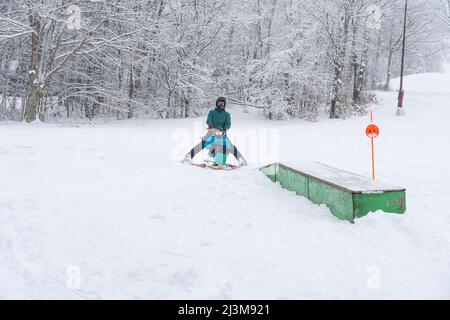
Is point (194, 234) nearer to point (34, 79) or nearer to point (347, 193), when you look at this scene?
point (347, 193)

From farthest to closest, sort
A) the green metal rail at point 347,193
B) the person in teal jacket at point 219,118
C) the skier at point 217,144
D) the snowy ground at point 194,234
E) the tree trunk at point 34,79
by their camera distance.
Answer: the tree trunk at point 34,79 → the person in teal jacket at point 219,118 → the skier at point 217,144 → the green metal rail at point 347,193 → the snowy ground at point 194,234

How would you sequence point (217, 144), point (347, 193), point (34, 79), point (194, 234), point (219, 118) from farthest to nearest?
point (34, 79)
point (219, 118)
point (217, 144)
point (347, 193)
point (194, 234)

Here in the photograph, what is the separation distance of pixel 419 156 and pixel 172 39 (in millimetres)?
13743

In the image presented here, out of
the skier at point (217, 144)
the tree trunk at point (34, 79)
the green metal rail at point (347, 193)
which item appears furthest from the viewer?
the tree trunk at point (34, 79)

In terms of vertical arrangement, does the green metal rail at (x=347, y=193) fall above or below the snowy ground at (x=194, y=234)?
above

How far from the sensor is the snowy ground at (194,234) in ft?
11.1

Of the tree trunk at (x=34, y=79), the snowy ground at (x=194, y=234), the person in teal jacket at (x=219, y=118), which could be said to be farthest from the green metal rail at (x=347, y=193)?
the tree trunk at (x=34, y=79)

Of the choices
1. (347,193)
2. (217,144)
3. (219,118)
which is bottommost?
(347,193)

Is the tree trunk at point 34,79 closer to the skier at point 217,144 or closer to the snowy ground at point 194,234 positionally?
the snowy ground at point 194,234

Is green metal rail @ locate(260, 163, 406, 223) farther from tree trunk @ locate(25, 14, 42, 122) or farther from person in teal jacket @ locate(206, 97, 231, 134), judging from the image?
tree trunk @ locate(25, 14, 42, 122)

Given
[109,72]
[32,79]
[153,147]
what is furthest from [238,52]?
[153,147]

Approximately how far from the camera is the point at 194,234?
4.55 m

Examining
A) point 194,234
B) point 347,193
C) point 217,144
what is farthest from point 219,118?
point 194,234
